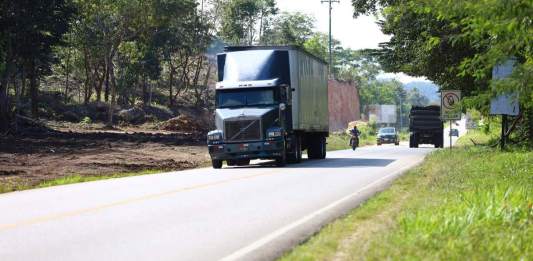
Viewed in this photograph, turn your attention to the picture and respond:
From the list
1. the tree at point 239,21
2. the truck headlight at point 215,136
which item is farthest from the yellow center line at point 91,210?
the tree at point 239,21

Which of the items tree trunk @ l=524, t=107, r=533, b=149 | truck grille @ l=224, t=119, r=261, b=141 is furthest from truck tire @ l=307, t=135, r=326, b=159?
tree trunk @ l=524, t=107, r=533, b=149

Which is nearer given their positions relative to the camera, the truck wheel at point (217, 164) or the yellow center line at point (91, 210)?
the yellow center line at point (91, 210)

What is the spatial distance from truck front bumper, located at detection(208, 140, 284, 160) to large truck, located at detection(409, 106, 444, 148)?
108 feet

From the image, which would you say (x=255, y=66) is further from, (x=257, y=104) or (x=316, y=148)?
(x=316, y=148)

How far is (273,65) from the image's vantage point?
28.5 m

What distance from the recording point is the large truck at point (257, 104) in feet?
90.7

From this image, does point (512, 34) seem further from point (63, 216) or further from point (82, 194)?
point (82, 194)

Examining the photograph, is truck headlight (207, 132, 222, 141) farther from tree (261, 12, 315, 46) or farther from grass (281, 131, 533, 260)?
tree (261, 12, 315, 46)

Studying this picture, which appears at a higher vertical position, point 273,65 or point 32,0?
point 32,0

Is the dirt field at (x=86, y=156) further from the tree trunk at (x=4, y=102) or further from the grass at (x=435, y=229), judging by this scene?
the grass at (x=435, y=229)

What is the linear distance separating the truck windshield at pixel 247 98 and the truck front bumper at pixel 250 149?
135 cm

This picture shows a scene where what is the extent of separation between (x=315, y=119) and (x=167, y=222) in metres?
21.5

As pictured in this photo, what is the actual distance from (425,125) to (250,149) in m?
33.4

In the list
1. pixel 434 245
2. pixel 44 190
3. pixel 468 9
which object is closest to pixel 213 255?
pixel 434 245
